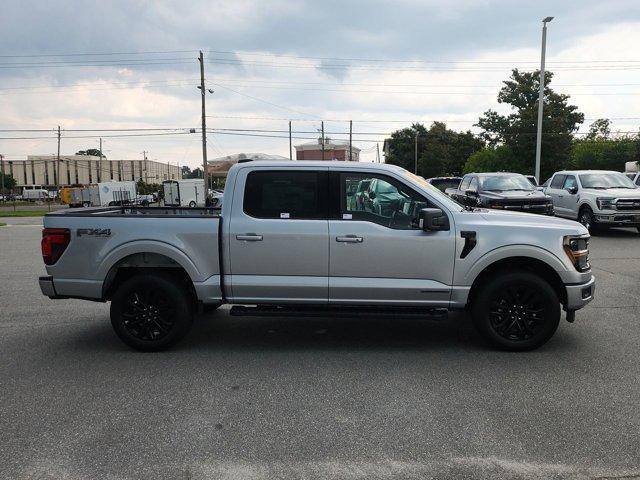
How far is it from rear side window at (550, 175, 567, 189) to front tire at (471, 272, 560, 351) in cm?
1331

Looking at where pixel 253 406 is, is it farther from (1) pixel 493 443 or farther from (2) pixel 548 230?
(2) pixel 548 230

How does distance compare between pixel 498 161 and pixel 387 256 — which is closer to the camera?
pixel 387 256

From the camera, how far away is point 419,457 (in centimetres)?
333

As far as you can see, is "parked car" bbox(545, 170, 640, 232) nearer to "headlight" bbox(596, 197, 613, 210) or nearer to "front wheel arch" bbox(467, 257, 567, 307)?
"headlight" bbox(596, 197, 613, 210)

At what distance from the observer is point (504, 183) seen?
1641 centimetres

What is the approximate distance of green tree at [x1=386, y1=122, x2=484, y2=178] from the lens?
6997 cm

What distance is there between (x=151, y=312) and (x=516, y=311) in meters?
3.58

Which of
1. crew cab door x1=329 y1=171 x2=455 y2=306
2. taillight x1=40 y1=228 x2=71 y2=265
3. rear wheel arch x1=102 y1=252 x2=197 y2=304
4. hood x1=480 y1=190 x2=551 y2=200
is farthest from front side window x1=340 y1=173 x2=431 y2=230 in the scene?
hood x1=480 y1=190 x2=551 y2=200

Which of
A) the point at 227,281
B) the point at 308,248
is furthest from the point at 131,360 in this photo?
the point at 308,248

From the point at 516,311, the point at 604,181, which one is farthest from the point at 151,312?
the point at 604,181

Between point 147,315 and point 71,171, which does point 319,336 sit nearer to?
point 147,315

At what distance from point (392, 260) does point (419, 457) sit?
2107 mm

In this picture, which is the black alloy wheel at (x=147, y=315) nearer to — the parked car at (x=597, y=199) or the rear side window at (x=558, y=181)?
the parked car at (x=597, y=199)

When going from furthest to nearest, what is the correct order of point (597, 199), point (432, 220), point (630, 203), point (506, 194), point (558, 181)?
1. point (558, 181)
2. point (506, 194)
3. point (597, 199)
4. point (630, 203)
5. point (432, 220)
